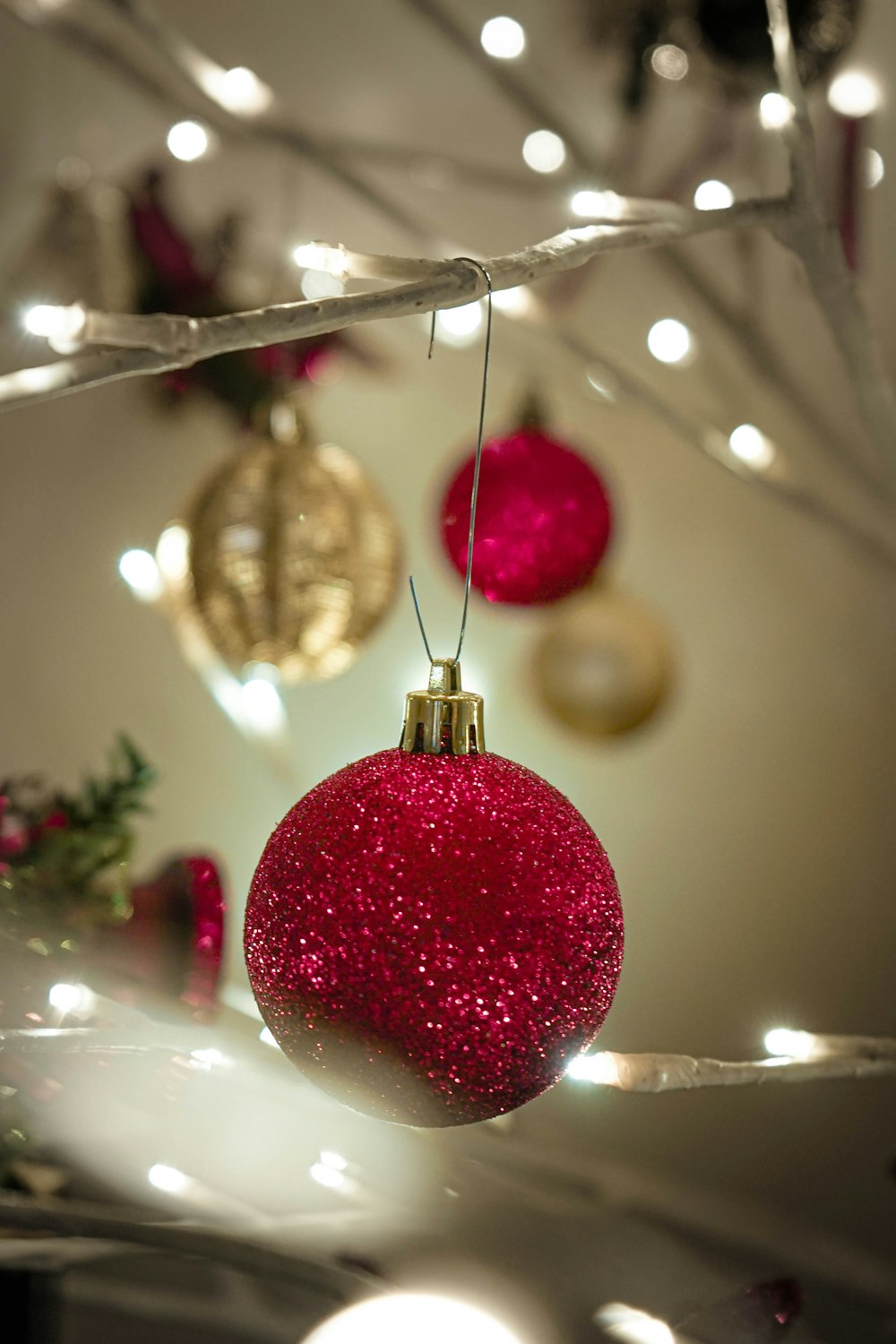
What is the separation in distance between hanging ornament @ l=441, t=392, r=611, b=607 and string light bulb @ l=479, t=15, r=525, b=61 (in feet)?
1.65

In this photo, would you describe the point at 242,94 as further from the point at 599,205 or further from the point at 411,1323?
the point at 411,1323

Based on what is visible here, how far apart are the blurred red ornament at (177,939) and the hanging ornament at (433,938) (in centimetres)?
43

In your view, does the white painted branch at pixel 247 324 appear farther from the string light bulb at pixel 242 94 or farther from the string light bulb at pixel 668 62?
the string light bulb at pixel 668 62

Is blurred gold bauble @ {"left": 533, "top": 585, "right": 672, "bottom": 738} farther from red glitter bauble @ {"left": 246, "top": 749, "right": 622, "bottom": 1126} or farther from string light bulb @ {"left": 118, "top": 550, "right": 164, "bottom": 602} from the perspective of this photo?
red glitter bauble @ {"left": 246, "top": 749, "right": 622, "bottom": 1126}

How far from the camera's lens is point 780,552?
1252mm

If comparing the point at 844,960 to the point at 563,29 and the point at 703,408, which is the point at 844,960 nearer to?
the point at 703,408

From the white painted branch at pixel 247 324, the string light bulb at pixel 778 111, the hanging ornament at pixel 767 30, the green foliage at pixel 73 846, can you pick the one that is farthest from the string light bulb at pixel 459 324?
the white painted branch at pixel 247 324

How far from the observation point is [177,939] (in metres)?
0.92

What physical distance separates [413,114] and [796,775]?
0.90 meters

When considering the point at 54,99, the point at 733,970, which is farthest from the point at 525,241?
the point at 733,970

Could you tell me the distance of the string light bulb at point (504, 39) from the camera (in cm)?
115

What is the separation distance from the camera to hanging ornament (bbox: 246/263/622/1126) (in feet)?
1.47

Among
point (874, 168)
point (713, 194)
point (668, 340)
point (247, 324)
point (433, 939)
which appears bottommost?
point (433, 939)

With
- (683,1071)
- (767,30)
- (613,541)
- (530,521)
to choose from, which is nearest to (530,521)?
(530,521)
